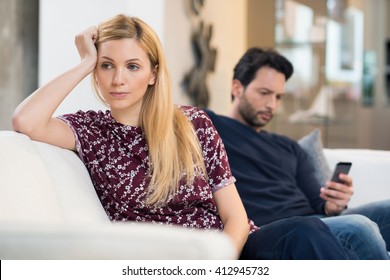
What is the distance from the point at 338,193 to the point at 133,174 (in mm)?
1063

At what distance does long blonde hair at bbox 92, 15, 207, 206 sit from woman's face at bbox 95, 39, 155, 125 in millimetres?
23

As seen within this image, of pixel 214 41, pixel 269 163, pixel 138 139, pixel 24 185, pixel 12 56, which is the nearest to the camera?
pixel 24 185

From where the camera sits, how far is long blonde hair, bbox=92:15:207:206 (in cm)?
200

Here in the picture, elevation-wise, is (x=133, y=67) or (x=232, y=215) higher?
(x=133, y=67)

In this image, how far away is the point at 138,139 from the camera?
2.09 meters

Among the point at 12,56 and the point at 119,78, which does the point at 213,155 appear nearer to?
the point at 119,78

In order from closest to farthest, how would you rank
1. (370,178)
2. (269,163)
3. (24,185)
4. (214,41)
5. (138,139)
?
1. (24,185)
2. (138,139)
3. (269,163)
4. (370,178)
5. (214,41)

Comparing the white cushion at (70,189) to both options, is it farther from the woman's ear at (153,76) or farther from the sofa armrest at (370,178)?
the sofa armrest at (370,178)

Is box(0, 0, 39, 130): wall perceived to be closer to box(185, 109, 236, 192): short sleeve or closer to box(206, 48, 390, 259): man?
Answer: box(206, 48, 390, 259): man

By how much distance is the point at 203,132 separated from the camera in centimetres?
212

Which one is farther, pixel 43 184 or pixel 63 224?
pixel 43 184

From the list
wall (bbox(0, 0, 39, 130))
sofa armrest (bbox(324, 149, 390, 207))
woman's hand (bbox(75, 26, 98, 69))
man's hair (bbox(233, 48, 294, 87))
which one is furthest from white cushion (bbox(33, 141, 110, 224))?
wall (bbox(0, 0, 39, 130))

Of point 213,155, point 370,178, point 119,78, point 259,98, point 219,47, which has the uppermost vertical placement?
point 219,47

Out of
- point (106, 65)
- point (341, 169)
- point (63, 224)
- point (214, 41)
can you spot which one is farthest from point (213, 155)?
point (214, 41)
